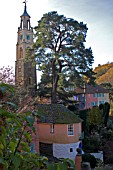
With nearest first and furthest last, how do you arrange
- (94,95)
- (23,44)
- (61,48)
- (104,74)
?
(61,48)
(23,44)
(94,95)
(104,74)

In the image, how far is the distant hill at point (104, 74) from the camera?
74550 mm

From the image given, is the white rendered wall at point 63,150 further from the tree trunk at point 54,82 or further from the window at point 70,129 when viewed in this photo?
the tree trunk at point 54,82

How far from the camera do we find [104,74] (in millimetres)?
81062

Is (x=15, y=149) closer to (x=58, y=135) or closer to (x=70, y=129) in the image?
(x=58, y=135)

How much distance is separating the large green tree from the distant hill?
39.1 meters

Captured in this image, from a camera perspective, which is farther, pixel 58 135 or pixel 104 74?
pixel 104 74

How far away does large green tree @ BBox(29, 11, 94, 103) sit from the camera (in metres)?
31.4

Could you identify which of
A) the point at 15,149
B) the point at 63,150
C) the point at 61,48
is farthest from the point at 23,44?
the point at 15,149

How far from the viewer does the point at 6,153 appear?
2.56 meters

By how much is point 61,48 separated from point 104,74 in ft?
169

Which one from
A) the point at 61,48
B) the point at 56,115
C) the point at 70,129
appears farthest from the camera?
the point at 61,48

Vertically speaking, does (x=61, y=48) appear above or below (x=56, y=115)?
above

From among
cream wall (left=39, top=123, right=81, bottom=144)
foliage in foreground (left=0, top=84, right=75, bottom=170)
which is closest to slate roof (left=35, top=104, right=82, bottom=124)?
cream wall (left=39, top=123, right=81, bottom=144)

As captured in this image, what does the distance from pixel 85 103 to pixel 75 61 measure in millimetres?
25911
